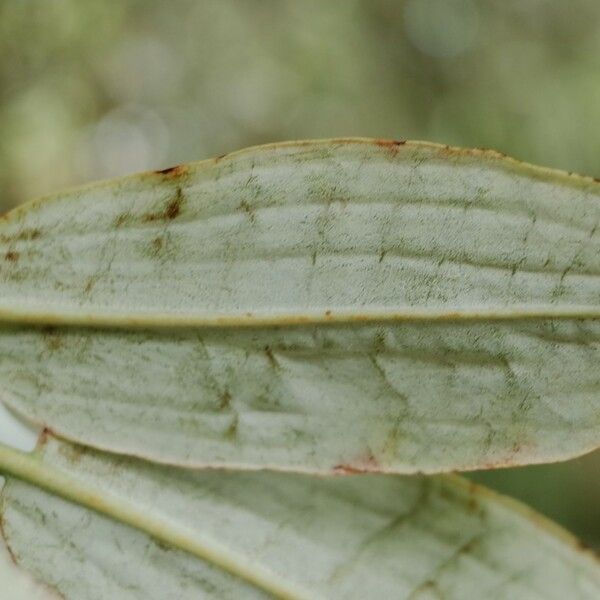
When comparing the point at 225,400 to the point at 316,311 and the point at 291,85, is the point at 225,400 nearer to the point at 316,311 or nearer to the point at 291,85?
the point at 316,311

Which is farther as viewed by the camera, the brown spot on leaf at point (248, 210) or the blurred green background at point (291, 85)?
the blurred green background at point (291, 85)

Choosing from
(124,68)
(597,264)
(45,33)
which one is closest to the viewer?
(597,264)

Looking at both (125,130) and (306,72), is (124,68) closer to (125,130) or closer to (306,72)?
(125,130)

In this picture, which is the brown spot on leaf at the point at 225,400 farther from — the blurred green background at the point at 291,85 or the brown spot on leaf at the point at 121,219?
the blurred green background at the point at 291,85

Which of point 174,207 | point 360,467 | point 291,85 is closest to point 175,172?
point 174,207

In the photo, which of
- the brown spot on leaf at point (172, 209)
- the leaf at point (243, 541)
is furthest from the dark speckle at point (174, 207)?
the leaf at point (243, 541)

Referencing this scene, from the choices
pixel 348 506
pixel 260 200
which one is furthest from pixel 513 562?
pixel 260 200
